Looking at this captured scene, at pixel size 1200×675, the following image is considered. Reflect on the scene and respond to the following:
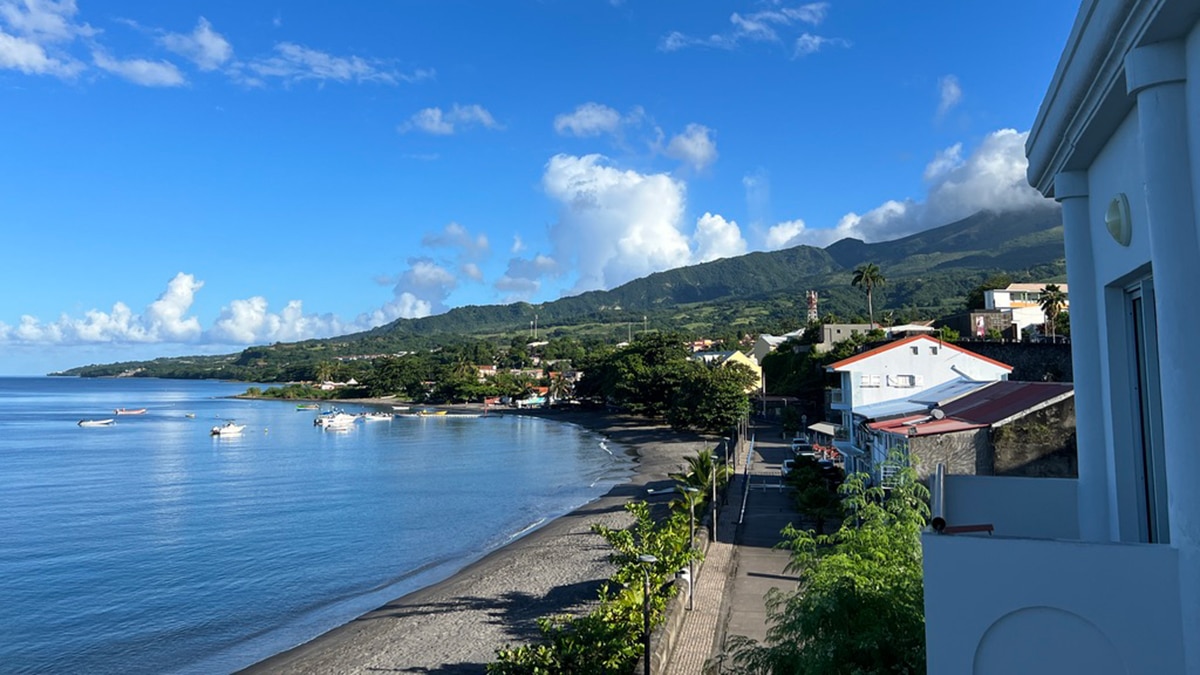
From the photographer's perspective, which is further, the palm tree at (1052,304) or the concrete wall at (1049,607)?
the palm tree at (1052,304)

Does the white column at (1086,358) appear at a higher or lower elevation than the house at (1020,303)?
lower

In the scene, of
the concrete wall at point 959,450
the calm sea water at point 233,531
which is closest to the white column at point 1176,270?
the concrete wall at point 959,450

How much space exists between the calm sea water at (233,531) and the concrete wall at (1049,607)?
19387 mm

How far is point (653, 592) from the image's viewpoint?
16.0m

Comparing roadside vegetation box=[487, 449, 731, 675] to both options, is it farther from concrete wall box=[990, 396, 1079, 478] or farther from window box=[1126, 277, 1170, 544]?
window box=[1126, 277, 1170, 544]

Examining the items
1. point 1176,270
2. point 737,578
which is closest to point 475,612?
point 737,578

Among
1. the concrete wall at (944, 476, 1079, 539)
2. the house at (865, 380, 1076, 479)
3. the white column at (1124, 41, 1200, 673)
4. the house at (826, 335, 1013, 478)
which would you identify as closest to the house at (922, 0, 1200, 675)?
the white column at (1124, 41, 1200, 673)

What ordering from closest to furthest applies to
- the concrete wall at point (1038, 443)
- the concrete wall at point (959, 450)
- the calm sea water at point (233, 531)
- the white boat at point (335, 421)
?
the concrete wall at point (1038, 443) → the concrete wall at point (959, 450) → the calm sea water at point (233, 531) → the white boat at point (335, 421)

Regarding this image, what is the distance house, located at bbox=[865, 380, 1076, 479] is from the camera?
16.4m

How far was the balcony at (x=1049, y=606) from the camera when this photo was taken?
16.4ft

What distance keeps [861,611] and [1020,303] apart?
79629mm

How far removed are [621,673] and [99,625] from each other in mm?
18520

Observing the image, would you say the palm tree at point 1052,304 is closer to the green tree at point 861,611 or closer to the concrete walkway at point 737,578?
the concrete walkway at point 737,578

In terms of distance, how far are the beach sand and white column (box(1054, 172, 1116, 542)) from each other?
44.4 ft
